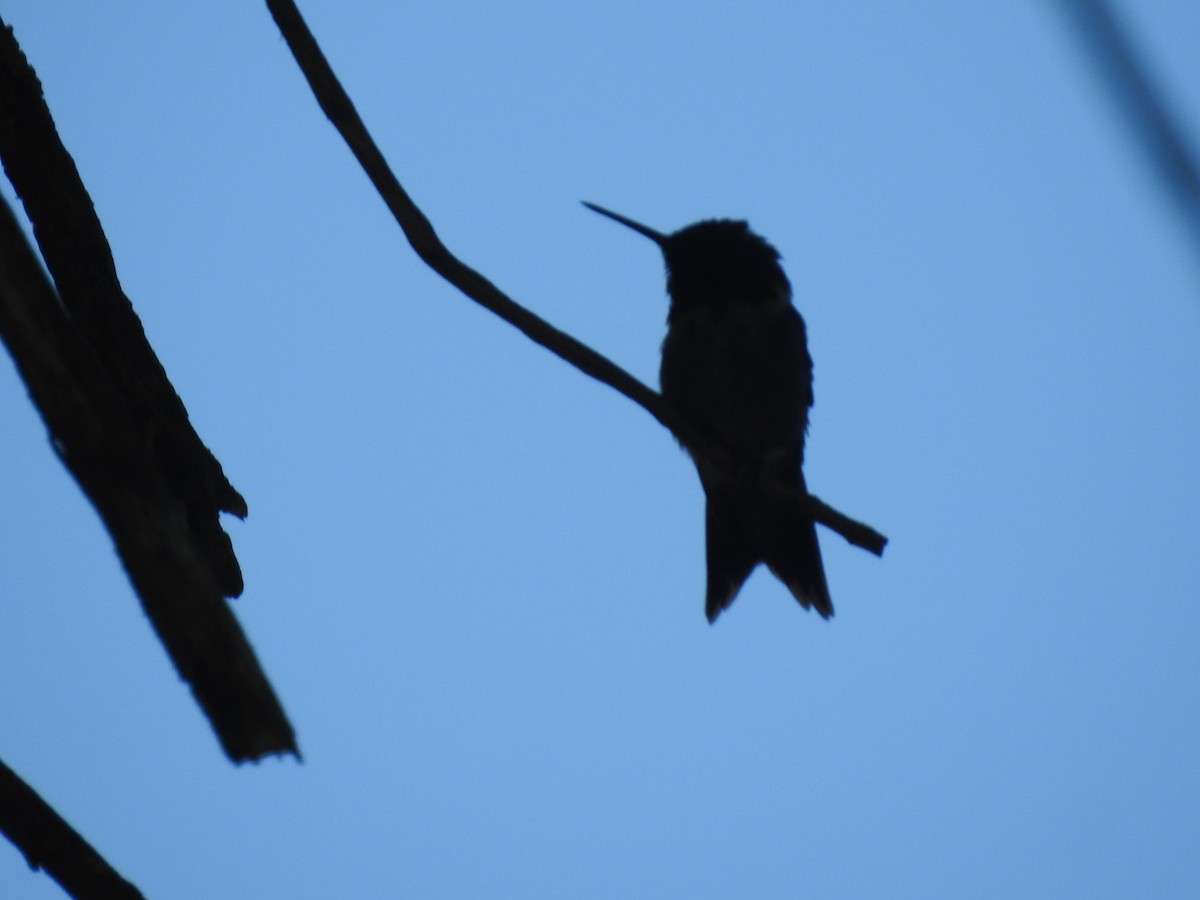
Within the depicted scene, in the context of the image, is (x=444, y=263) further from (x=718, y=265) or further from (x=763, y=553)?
(x=718, y=265)

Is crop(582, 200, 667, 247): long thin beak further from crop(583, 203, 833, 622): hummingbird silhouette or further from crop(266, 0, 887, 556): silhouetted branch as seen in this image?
crop(266, 0, 887, 556): silhouetted branch

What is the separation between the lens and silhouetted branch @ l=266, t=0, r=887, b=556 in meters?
2.27

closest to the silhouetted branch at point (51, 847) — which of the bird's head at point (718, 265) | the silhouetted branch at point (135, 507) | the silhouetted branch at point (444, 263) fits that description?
the silhouetted branch at point (135, 507)

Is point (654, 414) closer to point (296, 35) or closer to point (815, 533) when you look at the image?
point (296, 35)

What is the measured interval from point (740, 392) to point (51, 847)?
3.46 m

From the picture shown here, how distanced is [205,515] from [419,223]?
118 centimetres

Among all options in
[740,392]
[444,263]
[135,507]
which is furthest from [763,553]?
[135,507]

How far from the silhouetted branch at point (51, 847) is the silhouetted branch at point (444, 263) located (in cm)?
116

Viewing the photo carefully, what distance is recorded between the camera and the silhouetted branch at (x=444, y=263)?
227 cm

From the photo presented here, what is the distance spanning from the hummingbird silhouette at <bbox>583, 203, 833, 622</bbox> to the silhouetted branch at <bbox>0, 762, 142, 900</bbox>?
10.2ft

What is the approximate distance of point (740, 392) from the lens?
484 centimetres

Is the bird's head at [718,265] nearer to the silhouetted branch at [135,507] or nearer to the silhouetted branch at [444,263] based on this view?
the silhouetted branch at [444,263]

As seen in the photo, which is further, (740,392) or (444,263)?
(740,392)

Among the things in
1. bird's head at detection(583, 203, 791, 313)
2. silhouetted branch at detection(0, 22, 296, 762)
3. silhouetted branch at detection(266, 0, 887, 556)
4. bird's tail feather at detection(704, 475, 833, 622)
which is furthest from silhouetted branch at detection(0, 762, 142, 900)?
bird's head at detection(583, 203, 791, 313)
